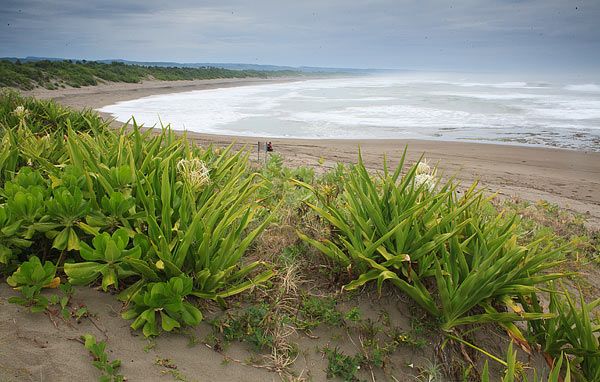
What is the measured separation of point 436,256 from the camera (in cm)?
293

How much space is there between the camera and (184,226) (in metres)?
2.81

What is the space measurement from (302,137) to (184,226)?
1314 cm

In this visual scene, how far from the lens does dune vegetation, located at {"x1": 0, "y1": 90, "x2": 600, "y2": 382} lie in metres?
2.52

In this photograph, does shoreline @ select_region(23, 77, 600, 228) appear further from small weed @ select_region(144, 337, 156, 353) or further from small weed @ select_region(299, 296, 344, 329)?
small weed @ select_region(144, 337, 156, 353)

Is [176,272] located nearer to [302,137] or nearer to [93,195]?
[93,195]

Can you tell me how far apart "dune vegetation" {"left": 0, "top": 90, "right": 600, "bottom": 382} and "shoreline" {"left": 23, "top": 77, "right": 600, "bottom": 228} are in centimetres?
440

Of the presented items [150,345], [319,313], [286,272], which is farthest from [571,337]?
[150,345]

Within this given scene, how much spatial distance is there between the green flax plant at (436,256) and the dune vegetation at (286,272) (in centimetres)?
1

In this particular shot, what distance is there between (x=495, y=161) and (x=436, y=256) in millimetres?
10222

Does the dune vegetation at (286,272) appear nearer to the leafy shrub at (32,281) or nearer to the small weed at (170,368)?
the leafy shrub at (32,281)

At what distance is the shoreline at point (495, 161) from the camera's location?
8.98 metres

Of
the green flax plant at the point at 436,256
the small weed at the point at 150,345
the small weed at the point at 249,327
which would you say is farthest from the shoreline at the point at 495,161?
the small weed at the point at 150,345

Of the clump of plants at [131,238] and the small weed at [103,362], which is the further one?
the clump of plants at [131,238]

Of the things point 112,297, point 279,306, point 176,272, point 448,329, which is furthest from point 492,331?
point 112,297
